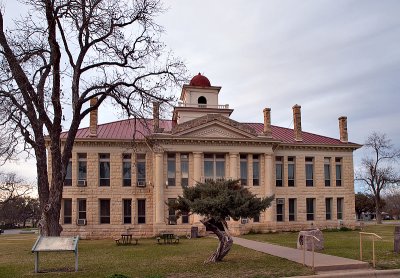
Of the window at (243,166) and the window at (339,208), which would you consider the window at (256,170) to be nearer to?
the window at (243,166)

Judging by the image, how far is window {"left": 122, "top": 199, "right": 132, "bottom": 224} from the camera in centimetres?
3919

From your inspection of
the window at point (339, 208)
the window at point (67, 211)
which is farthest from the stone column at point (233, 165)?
the window at point (67, 211)

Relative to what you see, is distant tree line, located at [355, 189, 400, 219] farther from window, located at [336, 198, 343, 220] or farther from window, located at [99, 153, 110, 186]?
window, located at [99, 153, 110, 186]

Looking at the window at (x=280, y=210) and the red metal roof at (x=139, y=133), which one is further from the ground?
the red metal roof at (x=139, y=133)

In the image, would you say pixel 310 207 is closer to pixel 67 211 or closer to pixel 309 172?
pixel 309 172

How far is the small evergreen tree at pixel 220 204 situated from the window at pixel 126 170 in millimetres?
22245

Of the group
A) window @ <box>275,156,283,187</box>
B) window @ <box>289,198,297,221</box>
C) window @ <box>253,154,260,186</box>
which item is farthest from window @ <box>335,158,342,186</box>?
window @ <box>253,154,260,186</box>

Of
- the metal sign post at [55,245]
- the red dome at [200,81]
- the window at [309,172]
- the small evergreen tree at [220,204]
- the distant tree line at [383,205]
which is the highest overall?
the red dome at [200,81]

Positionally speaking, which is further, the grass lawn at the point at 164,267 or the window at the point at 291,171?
the window at the point at 291,171

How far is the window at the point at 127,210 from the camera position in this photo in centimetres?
3919

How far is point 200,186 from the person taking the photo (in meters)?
17.5

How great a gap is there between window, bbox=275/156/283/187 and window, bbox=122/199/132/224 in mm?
14314

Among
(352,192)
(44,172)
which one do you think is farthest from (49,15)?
(352,192)

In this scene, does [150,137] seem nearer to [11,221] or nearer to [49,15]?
[49,15]
